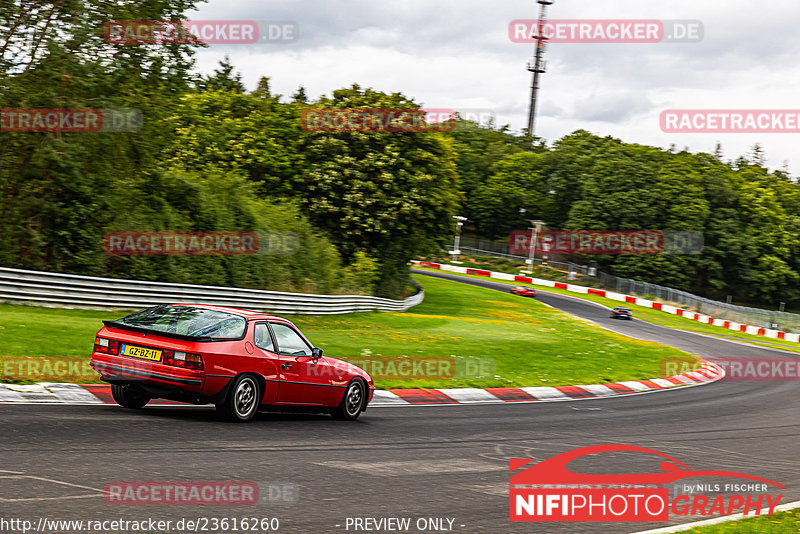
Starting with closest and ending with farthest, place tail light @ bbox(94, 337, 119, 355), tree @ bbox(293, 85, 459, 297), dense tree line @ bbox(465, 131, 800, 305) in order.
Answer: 1. tail light @ bbox(94, 337, 119, 355)
2. tree @ bbox(293, 85, 459, 297)
3. dense tree line @ bbox(465, 131, 800, 305)

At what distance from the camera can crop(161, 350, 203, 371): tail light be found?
9172mm

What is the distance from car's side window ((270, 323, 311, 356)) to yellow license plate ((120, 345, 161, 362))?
170 cm

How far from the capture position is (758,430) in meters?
14.7

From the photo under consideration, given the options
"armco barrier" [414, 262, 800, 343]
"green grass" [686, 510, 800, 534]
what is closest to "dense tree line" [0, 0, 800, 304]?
"armco barrier" [414, 262, 800, 343]

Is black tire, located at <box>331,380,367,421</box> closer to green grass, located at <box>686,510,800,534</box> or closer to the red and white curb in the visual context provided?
the red and white curb

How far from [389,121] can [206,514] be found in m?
33.7

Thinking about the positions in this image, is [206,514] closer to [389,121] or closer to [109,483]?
[109,483]

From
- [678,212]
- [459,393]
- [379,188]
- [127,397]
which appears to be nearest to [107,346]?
[127,397]

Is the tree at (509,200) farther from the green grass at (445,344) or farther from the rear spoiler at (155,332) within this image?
the rear spoiler at (155,332)

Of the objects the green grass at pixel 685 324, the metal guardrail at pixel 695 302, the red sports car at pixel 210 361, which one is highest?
the red sports car at pixel 210 361

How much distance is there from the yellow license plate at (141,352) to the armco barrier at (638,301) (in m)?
50.4

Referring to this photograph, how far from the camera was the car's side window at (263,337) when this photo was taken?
10141 mm

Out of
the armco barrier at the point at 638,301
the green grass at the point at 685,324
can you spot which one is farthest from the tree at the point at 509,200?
the green grass at the point at 685,324

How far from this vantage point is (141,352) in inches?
369
